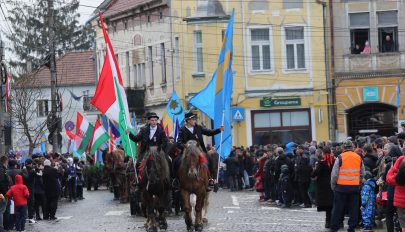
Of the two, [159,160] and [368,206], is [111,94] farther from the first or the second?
[368,206]

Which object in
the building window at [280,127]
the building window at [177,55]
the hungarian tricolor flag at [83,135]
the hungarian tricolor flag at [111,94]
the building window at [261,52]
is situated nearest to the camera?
the hungarian tricolor flag at [111,94]

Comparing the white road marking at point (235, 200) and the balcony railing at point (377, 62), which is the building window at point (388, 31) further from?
the white road marking at point (235, 200)

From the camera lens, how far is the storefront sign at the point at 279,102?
176 feet

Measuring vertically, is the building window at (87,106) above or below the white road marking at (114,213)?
above

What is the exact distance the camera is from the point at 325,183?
22938 millimetres

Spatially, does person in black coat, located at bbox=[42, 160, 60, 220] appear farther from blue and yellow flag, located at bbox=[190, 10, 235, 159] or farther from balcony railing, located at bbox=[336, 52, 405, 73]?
balcony railing, located at bbox=[336, 52, 405, 73]

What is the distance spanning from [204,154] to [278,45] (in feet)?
103

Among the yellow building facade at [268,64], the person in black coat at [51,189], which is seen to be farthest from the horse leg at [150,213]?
the yellow building facade at [268,64]

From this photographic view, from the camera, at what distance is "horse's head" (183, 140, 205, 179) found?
22344mm

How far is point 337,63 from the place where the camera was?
53.3m

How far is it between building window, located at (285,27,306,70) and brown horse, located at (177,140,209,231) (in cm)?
3186

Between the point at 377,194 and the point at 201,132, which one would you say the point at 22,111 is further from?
the point at 377,194

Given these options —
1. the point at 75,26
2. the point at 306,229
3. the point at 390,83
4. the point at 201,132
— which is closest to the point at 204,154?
the point at 201,132

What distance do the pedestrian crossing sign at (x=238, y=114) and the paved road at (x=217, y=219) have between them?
15.4 m
